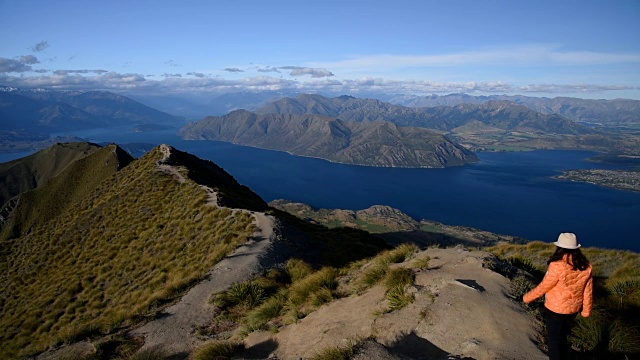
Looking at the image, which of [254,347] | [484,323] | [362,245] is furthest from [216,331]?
[362,245]

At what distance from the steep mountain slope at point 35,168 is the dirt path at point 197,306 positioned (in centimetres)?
14746

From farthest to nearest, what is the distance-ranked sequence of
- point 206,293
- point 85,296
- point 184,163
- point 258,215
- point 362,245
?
point 184,163 < point 362,245 < point 258,215 < point 85,296 < point 206,293

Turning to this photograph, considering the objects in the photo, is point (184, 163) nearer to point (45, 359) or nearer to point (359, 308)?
point (45, 359)

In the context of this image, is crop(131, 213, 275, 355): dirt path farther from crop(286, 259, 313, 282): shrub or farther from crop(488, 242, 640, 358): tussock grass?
crop(488, 242, 640, 358): tussock grass

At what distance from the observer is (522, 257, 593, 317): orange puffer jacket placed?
26.8 feet

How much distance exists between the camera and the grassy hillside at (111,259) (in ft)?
69.4

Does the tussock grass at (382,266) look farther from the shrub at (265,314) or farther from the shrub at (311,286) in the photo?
the shrub at (265,314)

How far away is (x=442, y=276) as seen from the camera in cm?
1249

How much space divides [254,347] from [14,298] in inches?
1253

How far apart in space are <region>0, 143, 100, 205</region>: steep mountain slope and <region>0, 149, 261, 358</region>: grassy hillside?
12060 cm

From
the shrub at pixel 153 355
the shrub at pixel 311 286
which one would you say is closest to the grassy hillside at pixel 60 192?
the shrub at pixel 153 355

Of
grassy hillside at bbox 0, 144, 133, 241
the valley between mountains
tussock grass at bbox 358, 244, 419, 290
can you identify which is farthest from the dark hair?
grassy hillside at bbox 0, 144, 133, 241

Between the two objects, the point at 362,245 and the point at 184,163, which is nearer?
the point at 362,245

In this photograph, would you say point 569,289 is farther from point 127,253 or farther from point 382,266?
point 127,253
